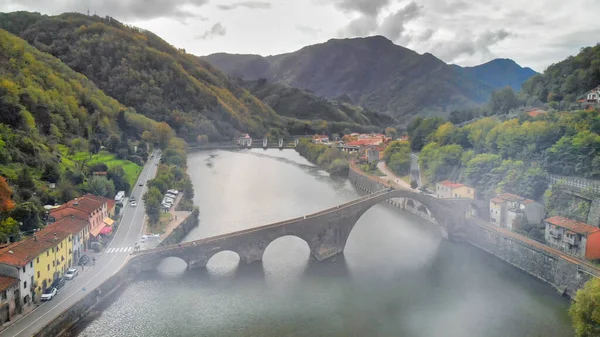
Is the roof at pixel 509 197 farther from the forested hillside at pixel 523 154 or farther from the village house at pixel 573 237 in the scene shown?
the village house at pixel 573 237

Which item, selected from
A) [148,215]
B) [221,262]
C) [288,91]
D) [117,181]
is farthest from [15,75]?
[288,91]

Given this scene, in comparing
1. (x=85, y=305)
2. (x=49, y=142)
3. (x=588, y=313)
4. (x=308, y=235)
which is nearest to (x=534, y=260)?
(x=588, y=313)

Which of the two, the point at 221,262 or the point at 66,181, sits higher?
the point at 66,181

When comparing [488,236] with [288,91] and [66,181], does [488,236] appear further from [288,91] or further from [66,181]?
[288,91]

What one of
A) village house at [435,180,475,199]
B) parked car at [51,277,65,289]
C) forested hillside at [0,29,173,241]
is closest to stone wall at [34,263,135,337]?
parked car at [51,277,65,289]

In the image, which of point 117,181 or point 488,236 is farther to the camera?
point 117,181

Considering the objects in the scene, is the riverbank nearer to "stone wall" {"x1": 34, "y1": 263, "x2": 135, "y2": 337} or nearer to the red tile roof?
the red tile roof

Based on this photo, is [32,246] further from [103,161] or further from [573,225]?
[573,225]
